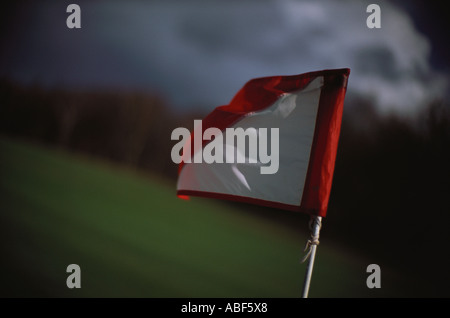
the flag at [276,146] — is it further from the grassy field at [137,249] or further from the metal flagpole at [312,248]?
the grassy field at [137,249]

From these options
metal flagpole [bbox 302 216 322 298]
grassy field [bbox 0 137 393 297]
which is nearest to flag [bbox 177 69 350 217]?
metal flagpole [bbox 302 216 322 298]

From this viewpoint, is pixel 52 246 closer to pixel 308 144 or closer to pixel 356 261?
pixel 308 144

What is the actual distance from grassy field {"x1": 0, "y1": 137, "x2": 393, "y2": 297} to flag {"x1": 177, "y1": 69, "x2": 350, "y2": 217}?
3.53m

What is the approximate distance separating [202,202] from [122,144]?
1582 centimetres

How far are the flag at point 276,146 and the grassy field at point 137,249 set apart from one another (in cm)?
353

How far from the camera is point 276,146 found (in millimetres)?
3428

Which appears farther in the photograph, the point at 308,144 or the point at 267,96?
the point at 267,96

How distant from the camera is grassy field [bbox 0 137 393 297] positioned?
637cm

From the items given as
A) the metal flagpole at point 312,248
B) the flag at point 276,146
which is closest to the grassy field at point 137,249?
the flag at point 276,146

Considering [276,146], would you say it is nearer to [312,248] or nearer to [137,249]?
[312,248]

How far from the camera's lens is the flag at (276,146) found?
10.1 feet
